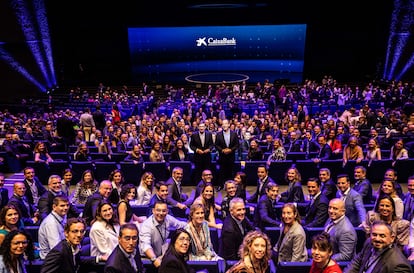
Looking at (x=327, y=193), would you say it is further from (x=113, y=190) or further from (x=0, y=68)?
(x=0, y=68)

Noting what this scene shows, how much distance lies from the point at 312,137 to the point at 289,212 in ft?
19.3

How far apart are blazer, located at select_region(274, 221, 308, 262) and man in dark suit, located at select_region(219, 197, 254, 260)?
46cm

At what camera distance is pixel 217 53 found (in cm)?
2317

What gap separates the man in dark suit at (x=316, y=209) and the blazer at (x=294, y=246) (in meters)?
1.10

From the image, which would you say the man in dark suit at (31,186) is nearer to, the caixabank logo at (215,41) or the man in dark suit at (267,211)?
the man in dark suit at (267,211)

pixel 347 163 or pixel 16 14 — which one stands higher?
pixel 16 14

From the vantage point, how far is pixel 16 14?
18000mm

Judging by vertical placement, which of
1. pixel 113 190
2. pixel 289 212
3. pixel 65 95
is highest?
pixel 289 212

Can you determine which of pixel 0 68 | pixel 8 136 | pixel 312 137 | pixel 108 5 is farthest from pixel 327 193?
pixel 108 5

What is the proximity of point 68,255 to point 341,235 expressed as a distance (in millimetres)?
2462

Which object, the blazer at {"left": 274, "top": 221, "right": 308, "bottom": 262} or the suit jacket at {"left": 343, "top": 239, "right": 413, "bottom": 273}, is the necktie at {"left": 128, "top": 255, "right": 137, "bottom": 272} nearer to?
the blazer at {"left": 274, "top": 221, "right": 308, "bottom": 262}

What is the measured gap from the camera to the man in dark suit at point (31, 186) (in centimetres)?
593

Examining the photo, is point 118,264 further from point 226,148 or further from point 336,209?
point 226,148

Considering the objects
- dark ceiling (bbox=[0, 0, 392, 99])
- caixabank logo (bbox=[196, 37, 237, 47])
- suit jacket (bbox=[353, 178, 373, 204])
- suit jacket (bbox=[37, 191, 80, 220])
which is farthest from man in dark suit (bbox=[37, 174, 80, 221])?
caixabank logo (bbox=[196, 37, 237, 47])
